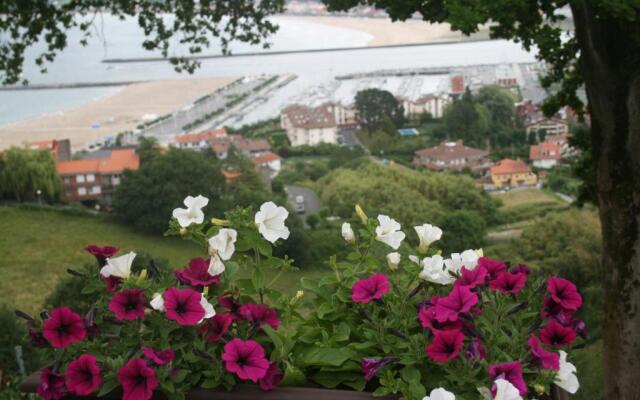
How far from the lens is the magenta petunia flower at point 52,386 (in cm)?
127

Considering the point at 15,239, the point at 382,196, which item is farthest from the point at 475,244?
the point at 15,239

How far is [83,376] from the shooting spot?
4.07ft

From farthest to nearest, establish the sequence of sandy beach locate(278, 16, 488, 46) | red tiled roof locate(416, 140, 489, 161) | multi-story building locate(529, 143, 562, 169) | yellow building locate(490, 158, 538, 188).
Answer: sandy beach locate(278, 16, 488, 46), red tiled roof locate(416, 140, 489, 161), yellow building locate(490, 158, 538, 188), multi-story building locate(529, 143, 562, 169)

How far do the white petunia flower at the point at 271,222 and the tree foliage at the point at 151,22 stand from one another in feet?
15.1

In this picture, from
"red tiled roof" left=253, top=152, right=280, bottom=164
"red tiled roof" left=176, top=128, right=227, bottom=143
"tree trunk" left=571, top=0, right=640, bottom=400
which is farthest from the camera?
"red tiled roof" left=176, top=128, right=227, bottom=143

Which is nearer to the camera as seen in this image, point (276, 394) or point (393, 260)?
point (276, 394)

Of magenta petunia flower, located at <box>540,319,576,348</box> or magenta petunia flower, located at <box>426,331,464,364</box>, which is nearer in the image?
magenta petunia flower, located at <box>426,331,464,364</box>

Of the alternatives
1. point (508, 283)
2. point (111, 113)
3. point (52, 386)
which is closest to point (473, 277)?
point (508, 283)

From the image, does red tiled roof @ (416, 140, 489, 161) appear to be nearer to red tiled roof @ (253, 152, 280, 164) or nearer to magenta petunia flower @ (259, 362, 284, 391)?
red tiled roof @ (253, 152, 280, 164)

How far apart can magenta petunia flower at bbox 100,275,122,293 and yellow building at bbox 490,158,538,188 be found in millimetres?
14753

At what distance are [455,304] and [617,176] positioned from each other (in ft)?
7.59

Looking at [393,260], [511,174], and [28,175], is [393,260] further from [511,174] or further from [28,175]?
[28,175]

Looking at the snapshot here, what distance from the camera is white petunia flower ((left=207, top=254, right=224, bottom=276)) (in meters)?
1.39

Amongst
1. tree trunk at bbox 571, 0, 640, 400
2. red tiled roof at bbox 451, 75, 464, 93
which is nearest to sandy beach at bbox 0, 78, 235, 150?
red tiled roof at bbox 451, 75, 464, 93
